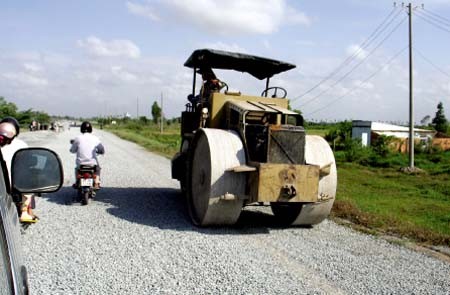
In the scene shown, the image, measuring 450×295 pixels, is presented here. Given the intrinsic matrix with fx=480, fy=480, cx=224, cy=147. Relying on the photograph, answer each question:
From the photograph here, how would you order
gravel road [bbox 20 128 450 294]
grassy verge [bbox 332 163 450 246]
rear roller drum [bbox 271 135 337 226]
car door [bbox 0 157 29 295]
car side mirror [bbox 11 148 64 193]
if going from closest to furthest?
car door [bbox 0 157 29 295] → car side mirror [bbox 11 148 64 193] → gravel road [bbox 20 128 450 294] → rear roller drum [bbox 271 135 337 226] → grassy verge [bbox 332 163 450 246]

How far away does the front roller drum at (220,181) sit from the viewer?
7.25 m

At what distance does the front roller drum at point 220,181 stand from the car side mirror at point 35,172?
14.5 feet

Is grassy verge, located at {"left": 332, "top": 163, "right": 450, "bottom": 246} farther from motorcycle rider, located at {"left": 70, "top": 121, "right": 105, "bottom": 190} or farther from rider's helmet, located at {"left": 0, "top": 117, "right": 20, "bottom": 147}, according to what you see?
rider's helmet, located at {"left": 0, "top": 117, "right": 20, "bottom": 147}

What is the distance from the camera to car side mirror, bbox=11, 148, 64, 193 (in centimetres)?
259

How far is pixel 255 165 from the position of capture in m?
7.16

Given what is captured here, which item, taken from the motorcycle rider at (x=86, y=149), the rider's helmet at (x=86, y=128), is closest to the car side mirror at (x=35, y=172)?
the motorcycle rider at (x=86, y=149)

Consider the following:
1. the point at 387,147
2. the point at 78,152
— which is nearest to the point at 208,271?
the point at 78,152

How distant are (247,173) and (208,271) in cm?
227

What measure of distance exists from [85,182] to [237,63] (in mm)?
3931

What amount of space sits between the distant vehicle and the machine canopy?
22.3 ft

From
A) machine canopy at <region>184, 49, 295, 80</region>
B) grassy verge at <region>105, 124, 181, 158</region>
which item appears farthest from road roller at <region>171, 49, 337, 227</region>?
grassy verge at <region>105, 124, 181, 158</region>

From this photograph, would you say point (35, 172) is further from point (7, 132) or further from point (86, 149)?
point (86, 149)

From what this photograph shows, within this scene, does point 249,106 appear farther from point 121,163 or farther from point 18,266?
point 121,163

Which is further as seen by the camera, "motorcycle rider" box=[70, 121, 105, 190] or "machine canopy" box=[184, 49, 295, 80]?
"motorcycle rider" box=[70, 121, 105, 190]
